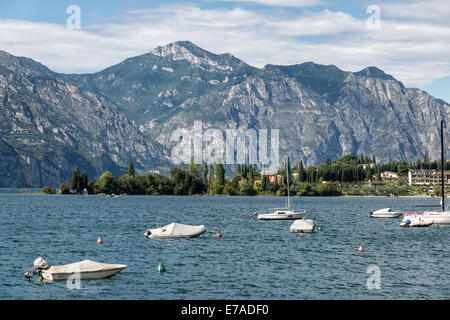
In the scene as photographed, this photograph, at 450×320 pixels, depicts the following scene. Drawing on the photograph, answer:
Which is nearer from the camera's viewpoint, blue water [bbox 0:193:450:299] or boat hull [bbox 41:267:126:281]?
blue water [bbox 0:193:450:299]

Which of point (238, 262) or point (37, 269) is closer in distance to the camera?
point (37, 269)

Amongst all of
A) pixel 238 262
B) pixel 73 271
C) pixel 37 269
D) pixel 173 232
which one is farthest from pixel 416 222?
pixel 37 269

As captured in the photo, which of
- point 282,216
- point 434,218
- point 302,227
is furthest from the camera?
point 282,216

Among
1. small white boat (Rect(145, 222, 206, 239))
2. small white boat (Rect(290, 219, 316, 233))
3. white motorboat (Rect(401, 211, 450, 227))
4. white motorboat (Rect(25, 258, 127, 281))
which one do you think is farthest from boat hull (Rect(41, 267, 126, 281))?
white motorboat (Rect(401, 211, 450, 227))

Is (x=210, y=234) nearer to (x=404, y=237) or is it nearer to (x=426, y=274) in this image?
(x=404, y=237)

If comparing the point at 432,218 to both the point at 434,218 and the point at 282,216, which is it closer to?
the point at 434,218

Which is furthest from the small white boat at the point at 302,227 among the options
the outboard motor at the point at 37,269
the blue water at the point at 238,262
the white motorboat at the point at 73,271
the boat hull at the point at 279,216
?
the outboard motor at the point at 37,269

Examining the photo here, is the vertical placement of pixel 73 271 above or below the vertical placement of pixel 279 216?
above

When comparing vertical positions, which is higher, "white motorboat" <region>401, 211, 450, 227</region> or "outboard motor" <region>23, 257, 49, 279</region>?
"outboard motor" <region>23, 257, 49, 279</region>

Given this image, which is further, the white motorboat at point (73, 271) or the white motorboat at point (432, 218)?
the white motorboat at point (432, 218)

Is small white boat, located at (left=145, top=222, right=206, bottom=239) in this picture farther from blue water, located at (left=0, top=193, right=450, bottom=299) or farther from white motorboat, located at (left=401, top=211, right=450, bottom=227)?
white motorboat, located at (left=401, top=211, right=450, bottom=227)

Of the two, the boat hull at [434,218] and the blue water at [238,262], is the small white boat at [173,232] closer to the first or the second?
the blue water at [238,262]
